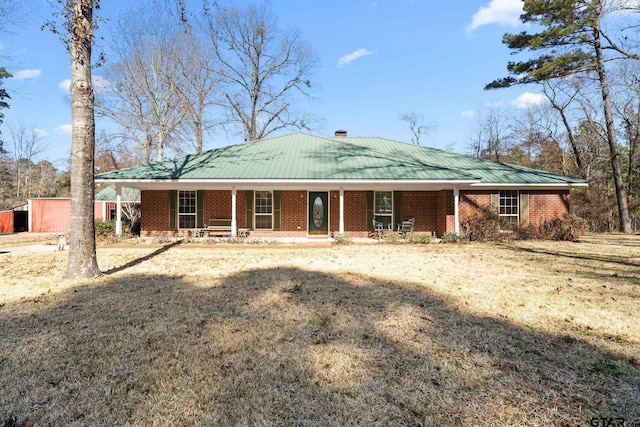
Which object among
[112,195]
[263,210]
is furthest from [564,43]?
[112,195]

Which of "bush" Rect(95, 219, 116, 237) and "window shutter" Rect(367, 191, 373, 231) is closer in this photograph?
"bush" Rect(95, 219, 116, 237)

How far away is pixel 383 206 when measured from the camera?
1598 centimetres

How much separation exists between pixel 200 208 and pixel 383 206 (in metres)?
8.42

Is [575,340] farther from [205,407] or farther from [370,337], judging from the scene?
[205,407]

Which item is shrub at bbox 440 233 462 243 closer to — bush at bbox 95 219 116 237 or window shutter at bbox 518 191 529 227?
window shutter at bbox 518 191 529 227

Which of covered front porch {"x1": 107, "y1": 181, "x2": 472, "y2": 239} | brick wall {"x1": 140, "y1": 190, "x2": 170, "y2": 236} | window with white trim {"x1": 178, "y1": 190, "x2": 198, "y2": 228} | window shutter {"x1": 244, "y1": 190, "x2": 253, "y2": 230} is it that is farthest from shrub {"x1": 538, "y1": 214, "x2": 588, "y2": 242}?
brick wall {"x1": 140, "y1": 190, "x2": 170, "y2": 236}

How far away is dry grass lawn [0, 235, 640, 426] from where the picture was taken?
104 inches

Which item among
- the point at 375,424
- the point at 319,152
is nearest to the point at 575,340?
the point at 375,424

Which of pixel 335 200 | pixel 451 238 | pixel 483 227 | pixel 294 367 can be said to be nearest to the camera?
pixel 294 367

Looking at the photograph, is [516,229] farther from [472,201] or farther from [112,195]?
[112,195]

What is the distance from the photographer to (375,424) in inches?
97.1

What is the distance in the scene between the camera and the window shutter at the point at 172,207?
15.9 metres

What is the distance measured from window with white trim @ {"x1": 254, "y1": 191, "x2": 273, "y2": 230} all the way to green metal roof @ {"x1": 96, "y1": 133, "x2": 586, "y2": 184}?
1.44 metres

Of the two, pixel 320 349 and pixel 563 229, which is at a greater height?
pixel 563 229
